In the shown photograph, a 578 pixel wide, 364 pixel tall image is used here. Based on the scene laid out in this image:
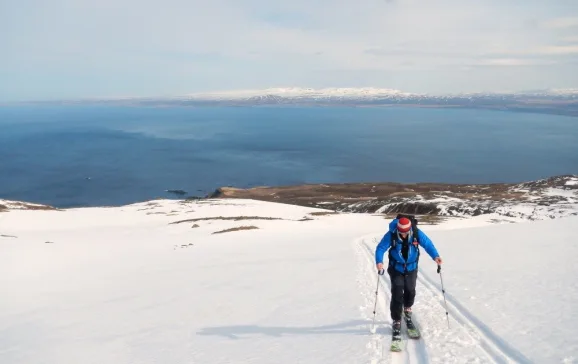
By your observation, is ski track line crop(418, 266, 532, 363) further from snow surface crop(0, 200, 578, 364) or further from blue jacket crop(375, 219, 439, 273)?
blue jacket crop(375, 219, 439, 273)

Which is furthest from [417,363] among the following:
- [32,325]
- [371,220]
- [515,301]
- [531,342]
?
[371,220]

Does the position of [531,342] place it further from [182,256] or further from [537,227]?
[182,256]

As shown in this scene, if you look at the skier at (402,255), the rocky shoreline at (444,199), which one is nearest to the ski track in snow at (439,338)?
the skier at (402,255)

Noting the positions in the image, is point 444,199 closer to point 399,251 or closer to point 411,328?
point 411,328

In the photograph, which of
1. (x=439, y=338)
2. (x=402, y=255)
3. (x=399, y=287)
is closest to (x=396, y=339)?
(x=439, y=338)

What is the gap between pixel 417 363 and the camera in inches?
321

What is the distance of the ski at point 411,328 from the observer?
9.29 m

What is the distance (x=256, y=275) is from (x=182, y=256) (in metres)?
10.8

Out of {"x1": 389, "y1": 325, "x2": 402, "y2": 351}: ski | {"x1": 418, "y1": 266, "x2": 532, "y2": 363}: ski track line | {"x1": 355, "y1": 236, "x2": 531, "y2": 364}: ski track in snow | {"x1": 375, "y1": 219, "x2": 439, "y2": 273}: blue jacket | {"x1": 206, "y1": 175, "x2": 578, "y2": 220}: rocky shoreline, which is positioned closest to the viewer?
{"x1": 418, "y1": 266, "x2": 532, "y2": 363}: ski track line

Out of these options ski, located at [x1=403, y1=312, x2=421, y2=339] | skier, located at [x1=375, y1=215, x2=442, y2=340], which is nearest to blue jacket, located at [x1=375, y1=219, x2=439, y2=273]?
skier, located at [x1=375, y1=215, x2=442, y2=340]

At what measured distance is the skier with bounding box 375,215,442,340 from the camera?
9172 mm

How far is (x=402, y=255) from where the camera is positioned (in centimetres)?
923

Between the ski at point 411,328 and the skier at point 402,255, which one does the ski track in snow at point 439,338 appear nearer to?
the ski at point 411,328

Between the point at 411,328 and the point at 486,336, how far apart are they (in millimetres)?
1685
